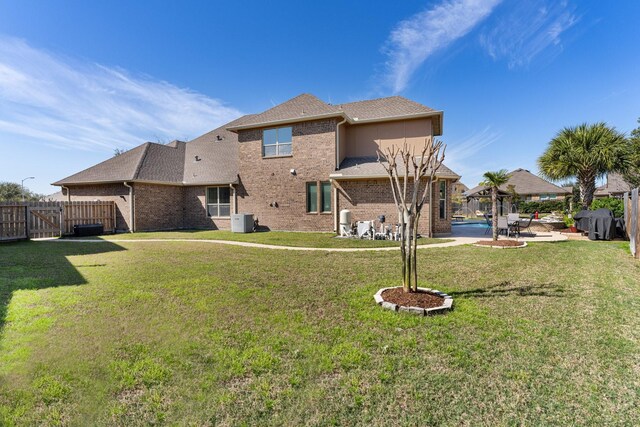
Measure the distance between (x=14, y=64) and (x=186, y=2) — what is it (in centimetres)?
782

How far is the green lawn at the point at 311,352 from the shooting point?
241 centimetres

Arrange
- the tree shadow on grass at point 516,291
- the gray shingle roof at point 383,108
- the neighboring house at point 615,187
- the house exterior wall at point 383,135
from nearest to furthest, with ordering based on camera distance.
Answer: the tree shadow on grass at point 516,291 → the house exterior wall at point 383,135 → the gray shingle roof at point 383,108 → the neighboring house at point 615,187

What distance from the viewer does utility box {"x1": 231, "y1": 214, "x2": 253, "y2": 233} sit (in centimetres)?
1673

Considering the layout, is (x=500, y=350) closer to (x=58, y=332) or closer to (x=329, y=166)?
(x=58, y=332)

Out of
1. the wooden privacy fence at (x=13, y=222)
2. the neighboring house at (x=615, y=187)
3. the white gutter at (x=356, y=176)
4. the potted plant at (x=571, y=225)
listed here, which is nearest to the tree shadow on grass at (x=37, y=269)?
the wooden privacy fence at (x=13, y=222)

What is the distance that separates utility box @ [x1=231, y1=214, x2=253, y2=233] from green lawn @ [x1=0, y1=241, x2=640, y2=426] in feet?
33.4

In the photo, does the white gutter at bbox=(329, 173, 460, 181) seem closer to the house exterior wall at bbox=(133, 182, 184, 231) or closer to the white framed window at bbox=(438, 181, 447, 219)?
the white framed window at bbox=(438, 181, 447, 219)

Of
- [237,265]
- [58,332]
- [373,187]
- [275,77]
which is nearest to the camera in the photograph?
[58,332]

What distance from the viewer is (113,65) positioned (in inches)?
614

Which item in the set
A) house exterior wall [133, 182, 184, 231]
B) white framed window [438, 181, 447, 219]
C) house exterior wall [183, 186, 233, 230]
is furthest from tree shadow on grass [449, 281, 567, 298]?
house exterior wall [133, 182, 184, 231]

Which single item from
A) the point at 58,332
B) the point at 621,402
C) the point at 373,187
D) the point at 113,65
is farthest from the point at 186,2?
the point at 621,402

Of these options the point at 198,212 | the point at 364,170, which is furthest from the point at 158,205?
the point at 364,170

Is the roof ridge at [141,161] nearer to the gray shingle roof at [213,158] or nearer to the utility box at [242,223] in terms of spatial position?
the gray shingle roof at [213,158]

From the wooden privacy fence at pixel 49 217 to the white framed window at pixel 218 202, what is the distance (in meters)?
5.35
